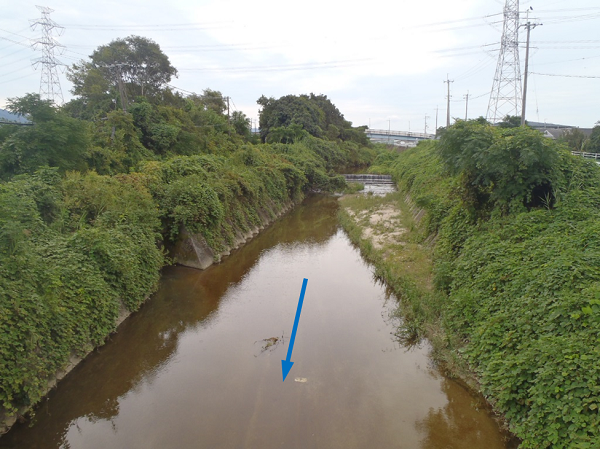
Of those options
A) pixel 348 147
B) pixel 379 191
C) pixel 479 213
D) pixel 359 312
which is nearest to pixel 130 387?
pixel 359 312

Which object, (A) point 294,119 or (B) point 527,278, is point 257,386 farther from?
(A) point 294,119

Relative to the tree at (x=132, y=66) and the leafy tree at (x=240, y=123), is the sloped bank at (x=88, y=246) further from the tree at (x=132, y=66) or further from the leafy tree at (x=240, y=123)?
the leafy tree at (x=240, y=123)

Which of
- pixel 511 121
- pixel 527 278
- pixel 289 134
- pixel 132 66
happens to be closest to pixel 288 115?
pixel 289 134

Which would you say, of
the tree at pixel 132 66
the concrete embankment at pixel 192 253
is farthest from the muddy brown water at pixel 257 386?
the tree at pixel 132 66

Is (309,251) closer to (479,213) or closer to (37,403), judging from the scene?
(479,213)

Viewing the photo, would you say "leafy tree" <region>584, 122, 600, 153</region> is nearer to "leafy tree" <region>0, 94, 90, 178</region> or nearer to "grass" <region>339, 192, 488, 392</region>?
"grass" <region>339, 192, 488, 392</region>

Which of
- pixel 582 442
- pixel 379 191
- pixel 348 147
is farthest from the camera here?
pixel 348 147

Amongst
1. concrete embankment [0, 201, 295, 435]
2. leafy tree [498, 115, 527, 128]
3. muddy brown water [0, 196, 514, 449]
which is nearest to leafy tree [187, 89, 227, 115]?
concrete embankment [0, 201, 295, 435]
